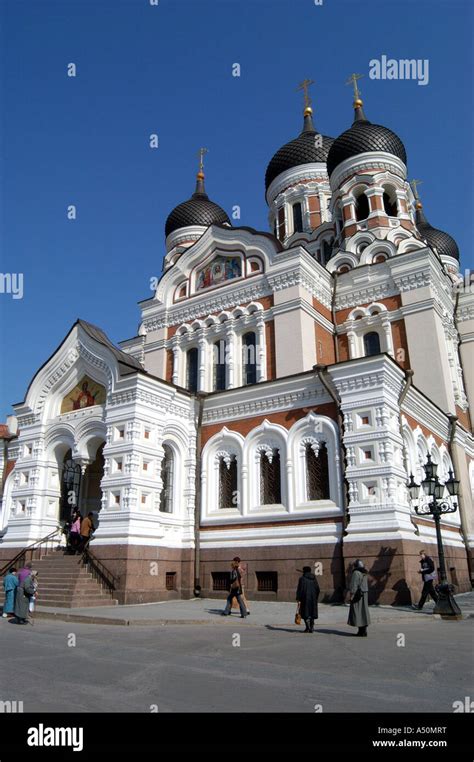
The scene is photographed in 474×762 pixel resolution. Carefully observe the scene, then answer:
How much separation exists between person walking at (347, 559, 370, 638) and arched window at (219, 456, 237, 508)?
24.8 ft

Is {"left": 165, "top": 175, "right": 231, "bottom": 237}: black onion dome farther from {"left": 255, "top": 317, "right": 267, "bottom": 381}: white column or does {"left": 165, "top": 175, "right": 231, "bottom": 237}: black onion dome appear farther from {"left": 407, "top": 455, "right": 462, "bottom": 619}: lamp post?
{"left": 407, "top": 455, "right": 462, "bottom": 619}: lamp post

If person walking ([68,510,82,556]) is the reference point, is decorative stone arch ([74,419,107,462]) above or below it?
above

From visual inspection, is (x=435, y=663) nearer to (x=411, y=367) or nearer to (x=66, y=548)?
(x=66, y=548)

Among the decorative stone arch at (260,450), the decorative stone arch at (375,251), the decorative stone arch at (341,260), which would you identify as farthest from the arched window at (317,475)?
the decorative stone arch at (341,260)

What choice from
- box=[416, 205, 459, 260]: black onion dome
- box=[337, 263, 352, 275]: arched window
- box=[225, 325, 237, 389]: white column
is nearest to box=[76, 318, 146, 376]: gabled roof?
box=[225, 325, 237, 389]: white column

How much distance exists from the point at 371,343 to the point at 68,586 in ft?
44.8

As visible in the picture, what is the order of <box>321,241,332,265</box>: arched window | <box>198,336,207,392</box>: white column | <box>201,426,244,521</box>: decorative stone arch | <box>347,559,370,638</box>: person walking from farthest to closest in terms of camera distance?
<box>321,241,332,265</box>: arched window
<box>198,336,207,392</box>: white column
<box>201,426,244,521</box>: decorative stone arch
<box>347,559,370,638</box>: person walking

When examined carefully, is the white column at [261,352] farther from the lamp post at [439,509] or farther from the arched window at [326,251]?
the arched window at [326,251]

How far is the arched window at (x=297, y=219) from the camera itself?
3128cm

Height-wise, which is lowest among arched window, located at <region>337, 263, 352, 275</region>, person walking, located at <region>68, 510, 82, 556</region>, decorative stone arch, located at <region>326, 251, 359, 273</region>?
person walking, located at <region>68, 510, 82, 556</region>

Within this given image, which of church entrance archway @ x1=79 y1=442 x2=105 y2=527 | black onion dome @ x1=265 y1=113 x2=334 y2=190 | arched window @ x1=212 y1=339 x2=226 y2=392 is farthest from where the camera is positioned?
black onion dome @ x1=265 y1=113 x2=334 y2=190

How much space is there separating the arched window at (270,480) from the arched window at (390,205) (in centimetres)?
1435


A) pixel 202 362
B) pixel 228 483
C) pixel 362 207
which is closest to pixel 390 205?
pixel 362 207

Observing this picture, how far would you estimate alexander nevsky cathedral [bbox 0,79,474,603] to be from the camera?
13984 millimetres
